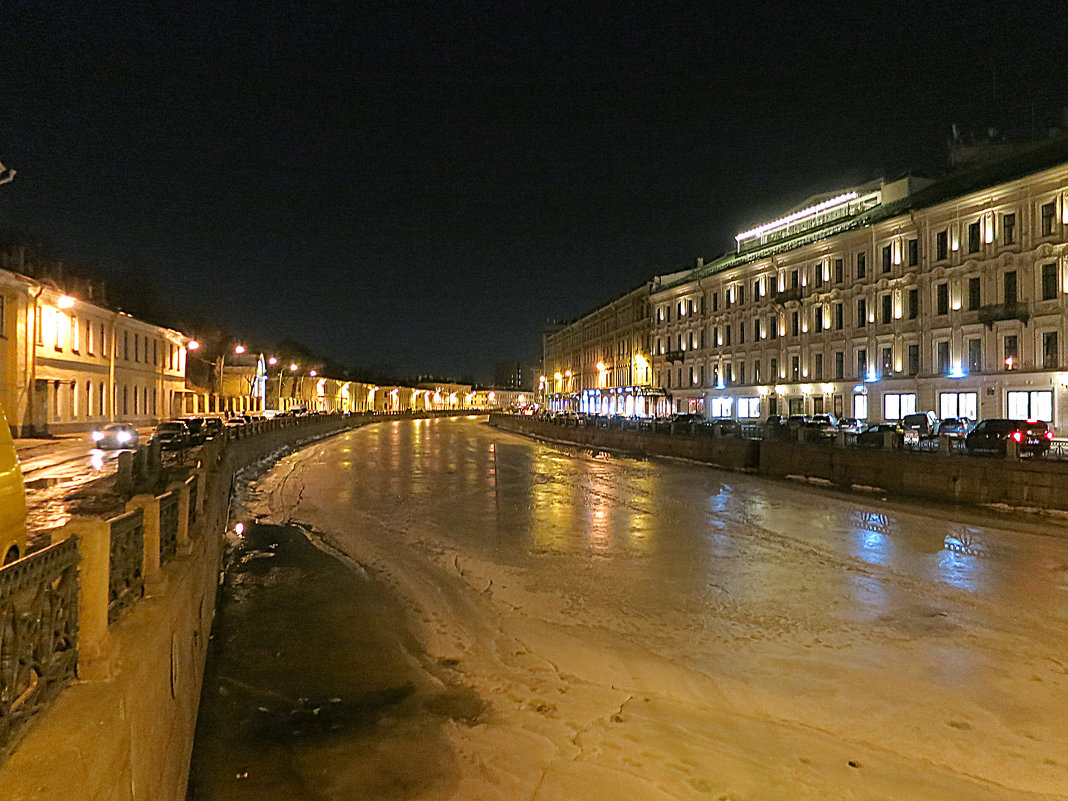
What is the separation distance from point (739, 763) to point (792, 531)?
39.9 ft

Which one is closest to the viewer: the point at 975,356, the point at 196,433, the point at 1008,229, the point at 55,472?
the point at 55,472

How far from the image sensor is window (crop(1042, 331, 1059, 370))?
3704cm

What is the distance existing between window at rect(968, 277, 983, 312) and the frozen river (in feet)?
94.2

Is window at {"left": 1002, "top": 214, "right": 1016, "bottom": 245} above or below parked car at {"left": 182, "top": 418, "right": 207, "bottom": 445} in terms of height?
above

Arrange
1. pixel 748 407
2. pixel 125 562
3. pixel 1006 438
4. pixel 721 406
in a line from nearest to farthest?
1. pixel 125 562
2. pixel 1006 438
3. pixel 748 407
4. pixel 721 406

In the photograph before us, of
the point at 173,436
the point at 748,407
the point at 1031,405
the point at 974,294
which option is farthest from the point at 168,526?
the point at 748,407

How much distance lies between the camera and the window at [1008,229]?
3928cm

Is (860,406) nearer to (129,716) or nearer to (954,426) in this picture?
(954,426)

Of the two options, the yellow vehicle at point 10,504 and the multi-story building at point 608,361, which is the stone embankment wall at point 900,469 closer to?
the yellow vehicle at point 10,504

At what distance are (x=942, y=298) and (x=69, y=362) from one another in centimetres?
5077

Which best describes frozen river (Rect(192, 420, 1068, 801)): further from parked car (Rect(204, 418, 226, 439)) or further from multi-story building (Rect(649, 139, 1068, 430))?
multi-story building (Rect(649, 139, 1068, 430))

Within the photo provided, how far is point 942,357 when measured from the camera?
43625mm

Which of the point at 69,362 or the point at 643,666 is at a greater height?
the point at 69,362

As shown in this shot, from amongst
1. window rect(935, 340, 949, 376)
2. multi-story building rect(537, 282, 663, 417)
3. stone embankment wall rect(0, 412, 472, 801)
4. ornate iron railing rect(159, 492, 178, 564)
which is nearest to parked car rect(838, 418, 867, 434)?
window rect(935, 340, 949, 376)
